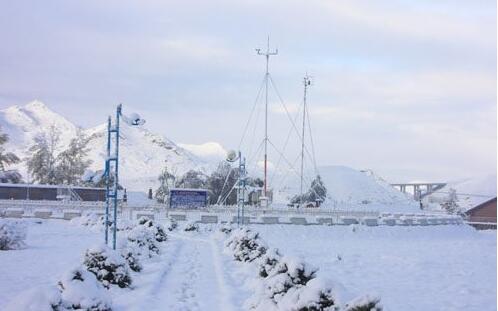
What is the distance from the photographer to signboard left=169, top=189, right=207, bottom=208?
47.2 meters

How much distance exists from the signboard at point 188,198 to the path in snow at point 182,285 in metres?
Result: 25.1

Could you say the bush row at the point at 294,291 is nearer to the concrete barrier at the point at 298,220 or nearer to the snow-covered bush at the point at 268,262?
the snow-covered bush at the point at 268,262

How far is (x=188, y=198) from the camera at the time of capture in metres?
47.6

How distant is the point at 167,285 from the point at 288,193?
9108 cm

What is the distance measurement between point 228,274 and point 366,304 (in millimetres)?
9491

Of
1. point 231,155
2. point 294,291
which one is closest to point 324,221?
point 231,155

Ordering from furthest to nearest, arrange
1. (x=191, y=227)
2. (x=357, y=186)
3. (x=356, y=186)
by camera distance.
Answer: (x=357, y=186) → (x=356, y=186) → (x=191, y=227)

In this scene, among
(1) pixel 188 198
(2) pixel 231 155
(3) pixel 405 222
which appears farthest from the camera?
(1) pixel 188 198

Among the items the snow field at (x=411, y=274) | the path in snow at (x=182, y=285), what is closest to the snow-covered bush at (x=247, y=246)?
the path in snow at (x=182, y=285)

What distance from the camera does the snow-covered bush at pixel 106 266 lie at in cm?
1284

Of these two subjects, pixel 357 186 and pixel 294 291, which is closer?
pixel 294 291

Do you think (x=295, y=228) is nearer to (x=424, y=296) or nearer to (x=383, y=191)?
(x=424, y=296)

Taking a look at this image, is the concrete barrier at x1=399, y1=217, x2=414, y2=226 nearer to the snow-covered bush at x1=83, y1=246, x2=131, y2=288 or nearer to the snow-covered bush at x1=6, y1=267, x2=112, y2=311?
the snow-covered bush at x1=83, y1=246, x2=131, y2=288

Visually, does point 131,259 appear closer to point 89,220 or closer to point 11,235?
point 11,235
